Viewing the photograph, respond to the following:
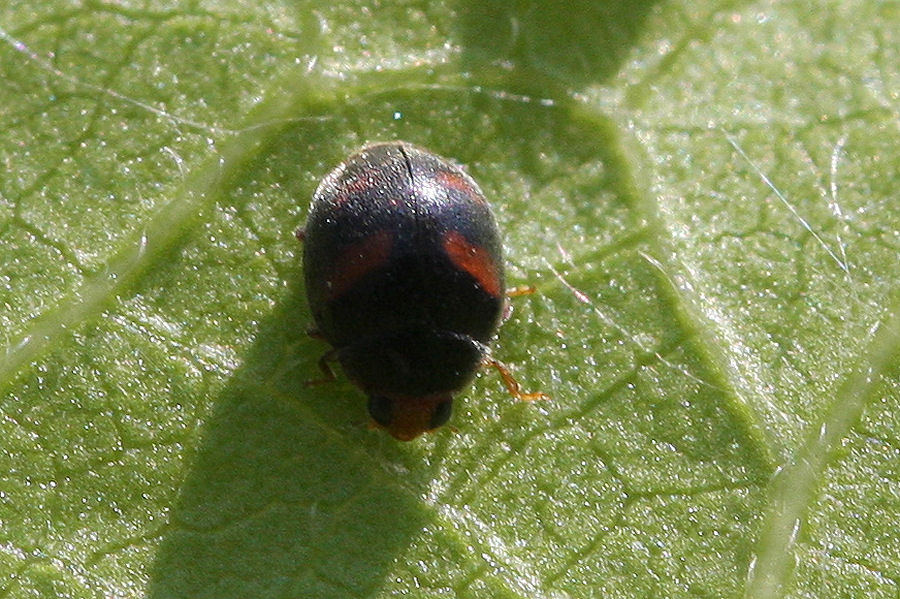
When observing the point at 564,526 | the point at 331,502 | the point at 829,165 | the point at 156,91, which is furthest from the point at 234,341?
the point at 829,165

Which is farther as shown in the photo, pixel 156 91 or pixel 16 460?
pixel 156 91

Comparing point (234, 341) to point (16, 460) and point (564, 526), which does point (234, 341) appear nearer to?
point (16, 460)

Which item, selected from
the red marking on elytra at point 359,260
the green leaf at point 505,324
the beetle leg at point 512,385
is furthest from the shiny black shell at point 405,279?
the green leaf at point 505,324

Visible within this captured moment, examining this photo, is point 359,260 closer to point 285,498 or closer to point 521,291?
point 521,291

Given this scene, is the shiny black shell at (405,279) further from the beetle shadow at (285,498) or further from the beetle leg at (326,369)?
the beetle shadow at (285,498)

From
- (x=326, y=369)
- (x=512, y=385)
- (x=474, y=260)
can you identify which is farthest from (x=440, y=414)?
(x=474, y=260)

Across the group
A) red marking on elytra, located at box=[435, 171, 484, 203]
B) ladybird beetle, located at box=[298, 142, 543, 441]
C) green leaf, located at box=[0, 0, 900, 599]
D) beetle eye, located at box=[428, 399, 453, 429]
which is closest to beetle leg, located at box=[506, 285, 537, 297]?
green leaf, located at box=[0, 0, 900, 599]
